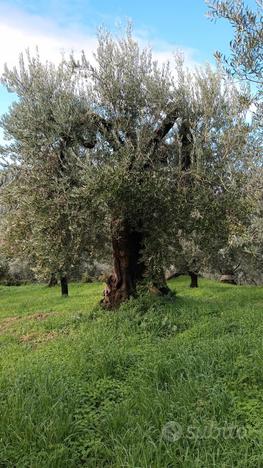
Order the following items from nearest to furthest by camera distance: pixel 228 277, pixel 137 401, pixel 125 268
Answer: pixel 137 401 < pixel 125 268 < pixel 228 277

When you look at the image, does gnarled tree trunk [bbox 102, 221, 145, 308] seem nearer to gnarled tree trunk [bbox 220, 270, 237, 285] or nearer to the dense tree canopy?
the dense tree canopy

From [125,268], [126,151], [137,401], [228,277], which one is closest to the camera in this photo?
[137,401]

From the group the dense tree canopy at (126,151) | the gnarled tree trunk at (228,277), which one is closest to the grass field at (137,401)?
the dense tree canopy at (126,151)

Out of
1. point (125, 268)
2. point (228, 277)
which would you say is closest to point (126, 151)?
point (125, 268)

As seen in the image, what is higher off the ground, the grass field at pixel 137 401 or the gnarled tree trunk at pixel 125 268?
the gnarled tree trunk at pixel 125 268

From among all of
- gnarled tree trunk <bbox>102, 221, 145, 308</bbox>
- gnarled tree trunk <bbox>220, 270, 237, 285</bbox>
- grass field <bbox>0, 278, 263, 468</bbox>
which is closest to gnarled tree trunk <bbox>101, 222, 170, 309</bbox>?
gnarled tree trunk <bbox>102, 221, 145, 308</bbox>

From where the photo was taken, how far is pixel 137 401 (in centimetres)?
534

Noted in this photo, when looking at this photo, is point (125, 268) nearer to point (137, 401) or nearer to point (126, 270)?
point (126, 270)

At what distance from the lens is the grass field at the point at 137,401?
4281mm

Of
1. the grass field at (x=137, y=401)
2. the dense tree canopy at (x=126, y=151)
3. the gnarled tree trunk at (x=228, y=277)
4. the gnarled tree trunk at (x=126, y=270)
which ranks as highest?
the dense tree canopy at (x=126, y=151)

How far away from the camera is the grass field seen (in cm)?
428

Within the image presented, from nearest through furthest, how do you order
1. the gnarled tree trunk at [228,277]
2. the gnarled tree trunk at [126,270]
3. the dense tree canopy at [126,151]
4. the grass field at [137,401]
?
the grass field at [137,401], the dense tree canopy at [126,151], the gnarled tree trunk at [126,270], the gnarled tree trunk at [228,277]

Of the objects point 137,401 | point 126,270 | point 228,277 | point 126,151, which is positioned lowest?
point 137,401

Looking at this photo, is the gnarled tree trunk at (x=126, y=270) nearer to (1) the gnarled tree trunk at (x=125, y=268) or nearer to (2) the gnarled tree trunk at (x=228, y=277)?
(1) the gnarled tree trunk at (x=125, y=268)
